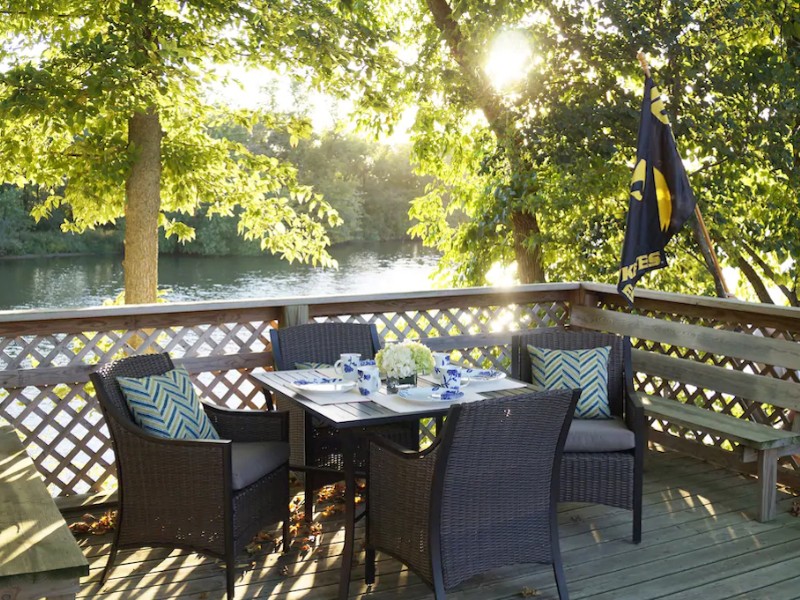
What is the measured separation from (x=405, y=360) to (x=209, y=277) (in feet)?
53.7

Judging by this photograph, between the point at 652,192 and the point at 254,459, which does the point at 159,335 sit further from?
the point at 652,192

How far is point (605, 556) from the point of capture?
3.35m

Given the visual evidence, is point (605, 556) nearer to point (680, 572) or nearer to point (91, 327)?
point (680, 572)

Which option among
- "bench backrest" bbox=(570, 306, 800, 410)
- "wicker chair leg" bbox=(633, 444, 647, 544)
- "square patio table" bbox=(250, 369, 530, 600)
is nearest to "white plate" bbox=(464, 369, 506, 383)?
"square patio table" bbox=(250, 369, 530, 600)

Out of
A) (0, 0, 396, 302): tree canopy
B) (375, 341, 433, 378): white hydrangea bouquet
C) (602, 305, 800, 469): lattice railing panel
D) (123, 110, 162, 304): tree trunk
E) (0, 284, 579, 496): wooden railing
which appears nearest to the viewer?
(375, 341, 433, 378): white hydrangea bouquet

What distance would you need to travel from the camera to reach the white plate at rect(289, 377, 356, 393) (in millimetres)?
3285

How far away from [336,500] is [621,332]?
1.98 metres

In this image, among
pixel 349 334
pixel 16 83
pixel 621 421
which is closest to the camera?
pixel 621 421

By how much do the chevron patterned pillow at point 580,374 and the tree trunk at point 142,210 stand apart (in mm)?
5488

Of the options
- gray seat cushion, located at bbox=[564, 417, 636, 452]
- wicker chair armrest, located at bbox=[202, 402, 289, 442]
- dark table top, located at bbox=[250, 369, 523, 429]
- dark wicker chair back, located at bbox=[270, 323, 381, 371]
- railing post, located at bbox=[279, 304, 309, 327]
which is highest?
railing post, located at bbox=[279, 304, 309, 327]

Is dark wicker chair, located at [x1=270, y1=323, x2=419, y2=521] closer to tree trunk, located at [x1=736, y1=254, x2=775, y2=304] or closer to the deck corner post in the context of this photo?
the deck corner post

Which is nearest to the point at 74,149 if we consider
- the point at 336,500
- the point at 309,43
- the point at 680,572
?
the point at 309,43

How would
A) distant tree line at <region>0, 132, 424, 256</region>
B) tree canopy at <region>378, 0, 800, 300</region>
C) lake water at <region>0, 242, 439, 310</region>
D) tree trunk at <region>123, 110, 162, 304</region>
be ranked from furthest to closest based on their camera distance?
1. distant tree line at <region>0, 132, 424, 256</region>
2. lake water at <region>0, 242, 439, 310</region>
3. tree trunk at <region>123, 110, 162, 304</region>
4. tree canopy at <region>378, 0, 800, 300</region>

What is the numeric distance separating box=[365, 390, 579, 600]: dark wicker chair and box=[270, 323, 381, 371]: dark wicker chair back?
3.71 feet
